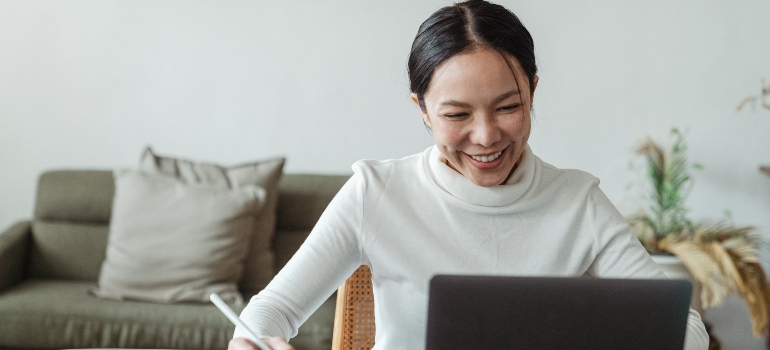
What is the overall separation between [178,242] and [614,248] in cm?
187

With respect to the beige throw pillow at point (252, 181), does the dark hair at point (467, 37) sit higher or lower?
higher

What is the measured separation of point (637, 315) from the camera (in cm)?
76

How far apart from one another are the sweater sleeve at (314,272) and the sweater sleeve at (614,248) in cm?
36

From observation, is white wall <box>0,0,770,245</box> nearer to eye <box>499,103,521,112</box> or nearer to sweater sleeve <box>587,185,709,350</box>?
sweater sleeve <box>587,185,709,350</box>

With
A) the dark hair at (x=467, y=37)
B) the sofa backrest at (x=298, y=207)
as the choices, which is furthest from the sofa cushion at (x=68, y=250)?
the dark hair at (x=467, y=37)

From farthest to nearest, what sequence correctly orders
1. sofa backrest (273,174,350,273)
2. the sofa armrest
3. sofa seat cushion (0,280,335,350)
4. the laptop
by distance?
1. sofa backrest (273,174,350,273)
2. the sofa armrest
3. sofa seat cushion (0,280,335,350)
4. the laptop

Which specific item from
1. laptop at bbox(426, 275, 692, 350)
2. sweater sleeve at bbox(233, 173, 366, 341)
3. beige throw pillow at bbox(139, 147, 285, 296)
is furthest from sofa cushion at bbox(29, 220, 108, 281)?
laptop at bbox(426, 275, 692, 350)

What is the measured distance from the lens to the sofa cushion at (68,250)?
3.02 meters

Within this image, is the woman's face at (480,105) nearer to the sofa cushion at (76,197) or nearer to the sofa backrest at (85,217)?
the sofa backrest at (85,217)

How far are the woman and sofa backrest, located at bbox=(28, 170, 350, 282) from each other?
1.72 metres

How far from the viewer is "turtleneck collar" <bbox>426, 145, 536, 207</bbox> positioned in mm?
1224

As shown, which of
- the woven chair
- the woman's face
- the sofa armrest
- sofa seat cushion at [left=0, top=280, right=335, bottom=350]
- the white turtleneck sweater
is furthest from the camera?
the sofa armrest

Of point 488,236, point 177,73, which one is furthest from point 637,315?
point 177,73

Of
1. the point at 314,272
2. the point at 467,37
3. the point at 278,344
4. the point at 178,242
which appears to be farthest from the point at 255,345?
the point at 178,242
